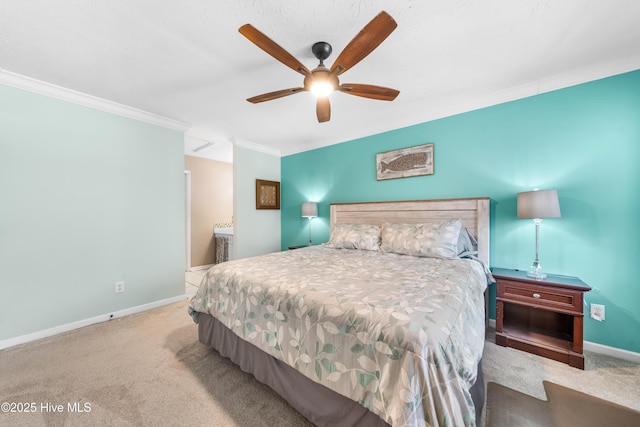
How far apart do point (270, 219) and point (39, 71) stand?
3.27 m

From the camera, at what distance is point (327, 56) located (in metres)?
1.82

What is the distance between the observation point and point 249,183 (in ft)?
13.8

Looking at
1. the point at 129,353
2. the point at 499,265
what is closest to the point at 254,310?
the point at 129,353

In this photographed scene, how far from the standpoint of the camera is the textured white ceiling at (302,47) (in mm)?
1480

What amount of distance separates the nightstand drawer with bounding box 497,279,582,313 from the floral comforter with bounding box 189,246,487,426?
43cm

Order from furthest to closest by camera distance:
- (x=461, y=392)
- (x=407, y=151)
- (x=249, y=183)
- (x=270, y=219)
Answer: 1. (x=270, y=219)
2. (x=249, y=183)
3. (x=407, y=151)
4. (x=461, y=392)

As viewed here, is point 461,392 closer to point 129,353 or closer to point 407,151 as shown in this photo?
point 129,353

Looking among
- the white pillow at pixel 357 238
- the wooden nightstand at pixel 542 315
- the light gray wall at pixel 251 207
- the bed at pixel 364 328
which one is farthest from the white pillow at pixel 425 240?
the light gray wall at pixel 251 207

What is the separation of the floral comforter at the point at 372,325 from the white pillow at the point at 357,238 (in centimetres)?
81

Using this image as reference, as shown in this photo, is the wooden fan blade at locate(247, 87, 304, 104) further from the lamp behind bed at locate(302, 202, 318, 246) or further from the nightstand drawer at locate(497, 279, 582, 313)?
the nightstand drawer at locate(497, 279, 582, 313)

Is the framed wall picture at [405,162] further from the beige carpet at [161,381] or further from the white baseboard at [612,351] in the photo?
the white baseboard at [612,351]

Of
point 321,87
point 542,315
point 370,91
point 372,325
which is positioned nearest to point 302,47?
point 321,87

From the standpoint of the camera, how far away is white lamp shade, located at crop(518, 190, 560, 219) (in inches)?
76.7

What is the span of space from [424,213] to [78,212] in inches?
154
